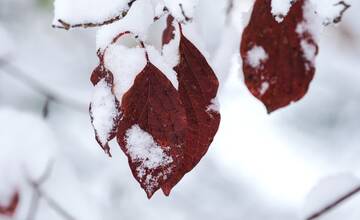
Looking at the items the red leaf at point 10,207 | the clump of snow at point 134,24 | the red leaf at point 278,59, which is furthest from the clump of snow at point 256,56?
the red leaf at point 10,207

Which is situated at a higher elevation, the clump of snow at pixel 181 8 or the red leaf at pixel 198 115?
the clump of snow at pixel 181 8

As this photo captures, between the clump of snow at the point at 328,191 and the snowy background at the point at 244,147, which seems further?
the snowy background at the point at 244,147

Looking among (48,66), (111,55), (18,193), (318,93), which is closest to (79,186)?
(18,193)

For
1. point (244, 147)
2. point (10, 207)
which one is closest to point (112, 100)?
point (10, 207)

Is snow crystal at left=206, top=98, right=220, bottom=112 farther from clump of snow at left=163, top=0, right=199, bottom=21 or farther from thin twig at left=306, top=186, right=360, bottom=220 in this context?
thin twig at left=306, top=186, right=360, bottom=220

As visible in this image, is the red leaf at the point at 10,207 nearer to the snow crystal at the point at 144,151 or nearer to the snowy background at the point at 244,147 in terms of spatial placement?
the snow crystal at the point at 144,151

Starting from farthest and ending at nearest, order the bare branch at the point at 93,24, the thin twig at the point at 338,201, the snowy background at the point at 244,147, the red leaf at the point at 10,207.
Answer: the snowy background at the point at 244,147, the red leaf at the point at 10,207, the thin twig at the point at 338,201, the bare branch at the point at 93,24


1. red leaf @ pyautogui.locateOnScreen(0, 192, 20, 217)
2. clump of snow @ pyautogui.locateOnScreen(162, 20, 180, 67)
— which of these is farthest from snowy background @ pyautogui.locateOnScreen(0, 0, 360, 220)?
clump of snow @ pyautogui.locateOnScreen(162, 20, 180, 67)
